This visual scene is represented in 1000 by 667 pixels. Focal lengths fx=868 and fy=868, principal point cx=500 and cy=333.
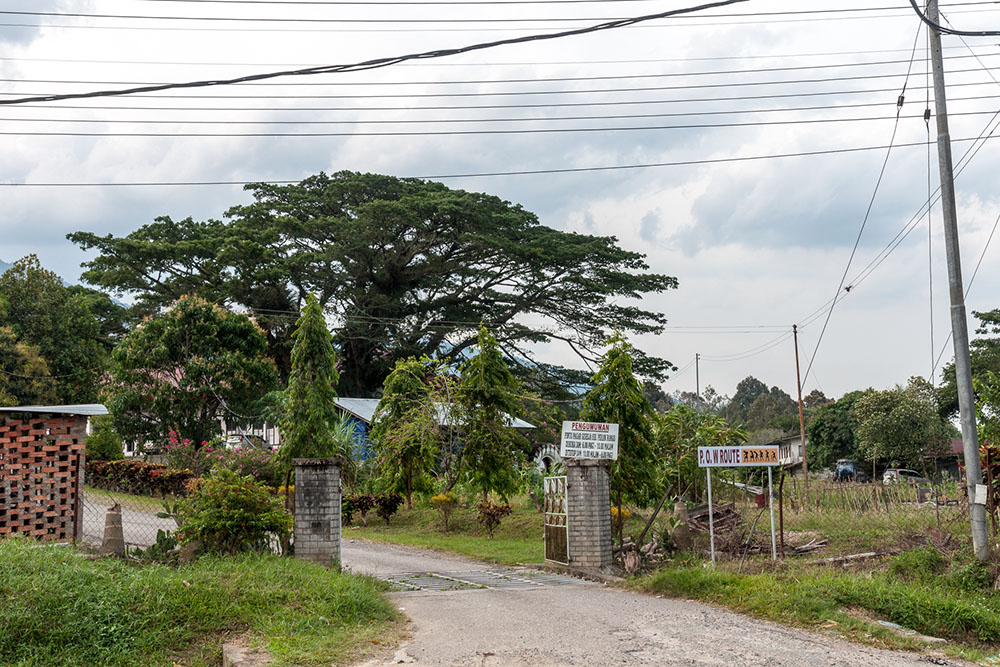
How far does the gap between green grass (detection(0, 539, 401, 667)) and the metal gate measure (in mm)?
5370

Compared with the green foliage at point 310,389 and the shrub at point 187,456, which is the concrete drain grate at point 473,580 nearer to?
the green foliage at point 310,389

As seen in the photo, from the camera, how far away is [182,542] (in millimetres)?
10609

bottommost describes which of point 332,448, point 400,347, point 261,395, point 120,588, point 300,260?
point 120,588

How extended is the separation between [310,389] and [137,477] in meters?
12.6

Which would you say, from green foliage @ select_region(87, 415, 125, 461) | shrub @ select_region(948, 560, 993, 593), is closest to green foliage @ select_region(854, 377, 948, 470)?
shrub @ select_region(948, 560, 993, 593)

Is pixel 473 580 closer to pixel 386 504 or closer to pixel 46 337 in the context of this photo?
pixel 386 504

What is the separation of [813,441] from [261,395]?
3401cm

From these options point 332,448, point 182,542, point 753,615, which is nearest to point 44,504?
point 182,542

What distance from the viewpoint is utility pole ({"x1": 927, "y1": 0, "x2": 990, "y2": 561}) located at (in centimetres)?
1200

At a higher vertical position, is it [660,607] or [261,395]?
[261,395]

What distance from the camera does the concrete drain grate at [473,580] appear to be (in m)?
12.6

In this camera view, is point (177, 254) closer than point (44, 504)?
No

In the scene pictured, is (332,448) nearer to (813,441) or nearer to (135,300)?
(135,300)

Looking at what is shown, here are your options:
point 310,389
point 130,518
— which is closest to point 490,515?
point 310,389
